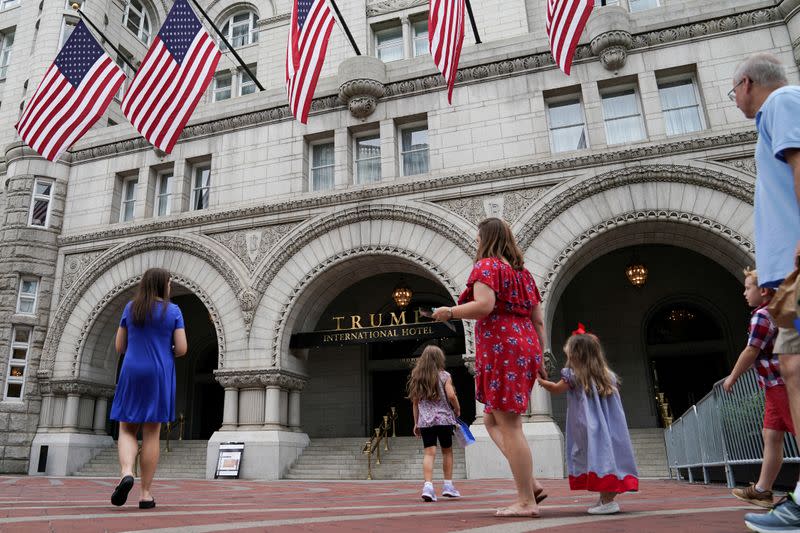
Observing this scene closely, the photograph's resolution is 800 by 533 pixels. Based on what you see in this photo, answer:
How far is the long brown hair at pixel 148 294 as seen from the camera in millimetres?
5438

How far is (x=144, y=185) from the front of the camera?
1839 centimetres

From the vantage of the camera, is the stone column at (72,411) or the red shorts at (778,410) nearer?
the red shorts at (778,410)

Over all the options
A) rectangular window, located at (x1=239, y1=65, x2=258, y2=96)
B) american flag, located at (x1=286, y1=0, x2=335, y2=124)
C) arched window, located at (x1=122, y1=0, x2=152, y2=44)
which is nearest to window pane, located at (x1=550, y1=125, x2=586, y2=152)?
american flag, located at (x1=286, y1=0, x2=335, y2=124)

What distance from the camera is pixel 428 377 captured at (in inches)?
295

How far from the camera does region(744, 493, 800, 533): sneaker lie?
273 centimetres

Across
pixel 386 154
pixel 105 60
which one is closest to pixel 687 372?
pixel 386 154

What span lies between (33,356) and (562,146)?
1623 centimetres

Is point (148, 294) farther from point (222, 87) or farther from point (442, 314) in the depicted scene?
point (222, 87)

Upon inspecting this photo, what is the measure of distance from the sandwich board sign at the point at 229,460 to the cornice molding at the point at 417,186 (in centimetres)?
614

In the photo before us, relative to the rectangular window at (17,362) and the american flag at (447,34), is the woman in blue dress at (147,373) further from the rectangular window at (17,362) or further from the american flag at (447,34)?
the rectangular window at (17,362)

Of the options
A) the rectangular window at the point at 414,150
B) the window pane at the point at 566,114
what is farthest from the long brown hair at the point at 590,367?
the rectangular window at the point at 414,150

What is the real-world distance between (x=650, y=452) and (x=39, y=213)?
1912cm

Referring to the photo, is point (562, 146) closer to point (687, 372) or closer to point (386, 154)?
point (386, 154)

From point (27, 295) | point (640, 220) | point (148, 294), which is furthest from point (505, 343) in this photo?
point (27, 295)
